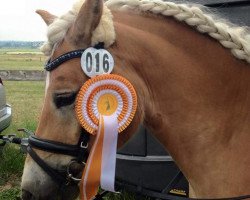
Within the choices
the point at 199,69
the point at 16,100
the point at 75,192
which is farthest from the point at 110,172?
the point at 16,100

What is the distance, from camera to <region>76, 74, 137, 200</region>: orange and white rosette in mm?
2264

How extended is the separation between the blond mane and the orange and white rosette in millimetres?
330

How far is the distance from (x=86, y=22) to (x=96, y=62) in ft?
0.69

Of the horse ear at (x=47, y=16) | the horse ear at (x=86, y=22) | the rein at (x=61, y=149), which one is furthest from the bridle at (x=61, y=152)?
the horse ear at (x=47, y=16)

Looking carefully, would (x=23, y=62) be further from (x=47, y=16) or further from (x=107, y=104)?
(x=107, y=104)

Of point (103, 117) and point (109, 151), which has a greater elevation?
point (103, 117)

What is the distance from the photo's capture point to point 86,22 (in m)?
2.20

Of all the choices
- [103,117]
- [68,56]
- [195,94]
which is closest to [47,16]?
[68,56]

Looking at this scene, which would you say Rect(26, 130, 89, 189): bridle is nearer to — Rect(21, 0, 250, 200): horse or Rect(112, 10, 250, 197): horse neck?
Rect(21, 0, 250, 200): horse

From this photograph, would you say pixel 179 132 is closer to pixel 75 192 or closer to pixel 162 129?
pixel 162 129

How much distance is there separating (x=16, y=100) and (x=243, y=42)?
1142 cm

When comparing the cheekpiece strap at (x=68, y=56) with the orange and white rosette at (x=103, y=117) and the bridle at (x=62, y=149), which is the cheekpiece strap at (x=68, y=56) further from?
the orange and white rosette at (x=103, y=117)

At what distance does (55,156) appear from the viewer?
2.28m

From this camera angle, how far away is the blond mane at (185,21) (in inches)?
91.7
